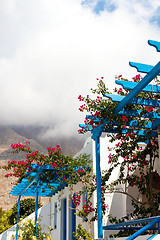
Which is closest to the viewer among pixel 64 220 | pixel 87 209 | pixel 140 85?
pixel 140 85

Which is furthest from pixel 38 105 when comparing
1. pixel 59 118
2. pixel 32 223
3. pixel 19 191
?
pixel 32 223

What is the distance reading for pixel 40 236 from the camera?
9539 mm

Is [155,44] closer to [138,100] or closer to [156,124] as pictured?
[138,100]

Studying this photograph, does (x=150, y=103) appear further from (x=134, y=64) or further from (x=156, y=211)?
(x=156, y=211)

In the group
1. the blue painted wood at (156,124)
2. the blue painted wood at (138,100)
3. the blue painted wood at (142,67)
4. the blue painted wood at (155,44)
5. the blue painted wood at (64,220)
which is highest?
the blue painted wood at (155,44)

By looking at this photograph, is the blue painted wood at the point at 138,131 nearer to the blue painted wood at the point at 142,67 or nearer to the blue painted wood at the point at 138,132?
the blue painted wood at the point at 138,132

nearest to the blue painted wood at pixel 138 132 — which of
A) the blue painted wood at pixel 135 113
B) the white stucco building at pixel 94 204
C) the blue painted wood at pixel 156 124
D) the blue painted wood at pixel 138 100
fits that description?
the blue painted wood at pixel 156 124

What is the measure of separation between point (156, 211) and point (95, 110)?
329cm

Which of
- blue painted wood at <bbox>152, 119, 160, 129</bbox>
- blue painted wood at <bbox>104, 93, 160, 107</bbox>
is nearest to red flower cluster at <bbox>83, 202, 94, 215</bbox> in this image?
blue painted wood at <bbox>152, 119, 160, 129</bbox>

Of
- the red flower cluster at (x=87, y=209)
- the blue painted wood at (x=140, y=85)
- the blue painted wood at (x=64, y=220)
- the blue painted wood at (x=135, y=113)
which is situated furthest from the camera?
the blue painted wood at (x=64, y=220)

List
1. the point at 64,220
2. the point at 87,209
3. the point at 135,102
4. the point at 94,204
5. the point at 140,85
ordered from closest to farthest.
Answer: the point at 140,85 < the point at 135,102 < the point at 87,209 < the point at 94,204 < the point at 64,220

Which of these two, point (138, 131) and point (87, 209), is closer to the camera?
point (138, 131)

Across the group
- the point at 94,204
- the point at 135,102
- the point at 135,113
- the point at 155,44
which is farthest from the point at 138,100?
the point at 94,204

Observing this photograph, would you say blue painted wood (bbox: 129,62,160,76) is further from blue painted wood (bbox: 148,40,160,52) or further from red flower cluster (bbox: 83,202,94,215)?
red flower cluster (bbox: 83,202,94,215)
